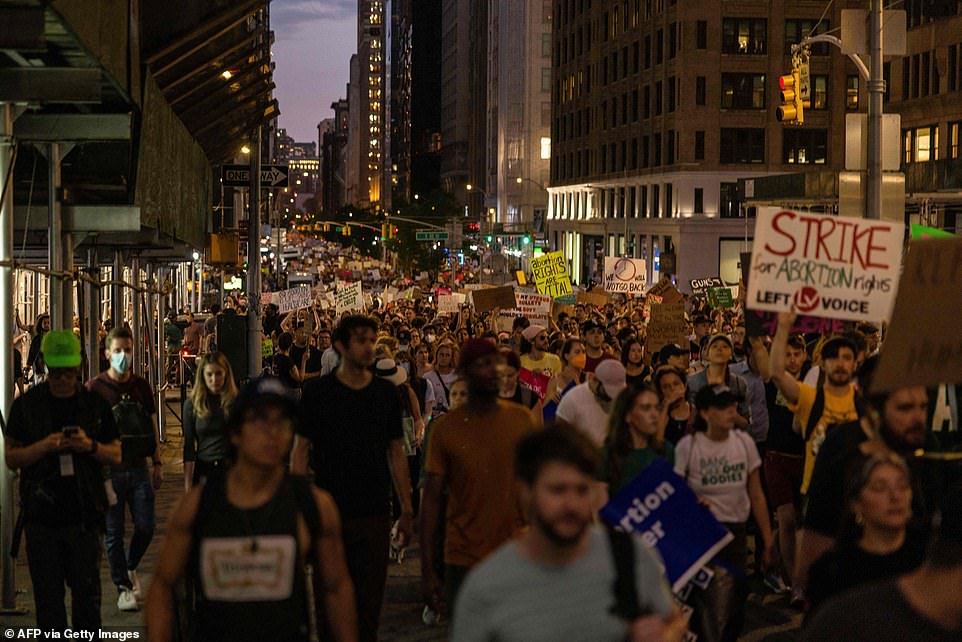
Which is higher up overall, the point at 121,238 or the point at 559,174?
the point at 559,174

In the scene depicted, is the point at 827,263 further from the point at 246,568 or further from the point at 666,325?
the point at 666,325

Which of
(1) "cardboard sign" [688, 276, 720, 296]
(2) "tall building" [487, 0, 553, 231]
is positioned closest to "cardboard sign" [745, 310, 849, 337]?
(1) "cardboard sign" [688, 276, 720, 296]

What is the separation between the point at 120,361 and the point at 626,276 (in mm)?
22037

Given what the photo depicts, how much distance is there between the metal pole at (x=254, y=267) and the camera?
2266 cm

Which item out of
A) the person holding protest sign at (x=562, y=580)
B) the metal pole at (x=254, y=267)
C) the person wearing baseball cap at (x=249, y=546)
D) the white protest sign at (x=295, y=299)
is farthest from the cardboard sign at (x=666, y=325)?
the person holding protest sign at (x=562, y=580)

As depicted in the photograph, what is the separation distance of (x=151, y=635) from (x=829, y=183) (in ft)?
117

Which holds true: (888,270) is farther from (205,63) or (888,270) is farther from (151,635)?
(205,63)

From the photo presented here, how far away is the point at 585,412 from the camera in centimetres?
880

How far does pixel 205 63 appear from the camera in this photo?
60.5 ft

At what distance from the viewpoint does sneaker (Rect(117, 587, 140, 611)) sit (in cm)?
1018

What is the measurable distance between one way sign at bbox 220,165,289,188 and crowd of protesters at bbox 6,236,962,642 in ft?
47.2

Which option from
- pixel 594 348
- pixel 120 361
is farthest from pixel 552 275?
pixel 120 361

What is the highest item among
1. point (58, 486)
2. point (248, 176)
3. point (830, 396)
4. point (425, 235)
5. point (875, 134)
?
point (425, 235)

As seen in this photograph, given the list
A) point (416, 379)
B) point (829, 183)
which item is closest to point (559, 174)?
point (829, 183)
